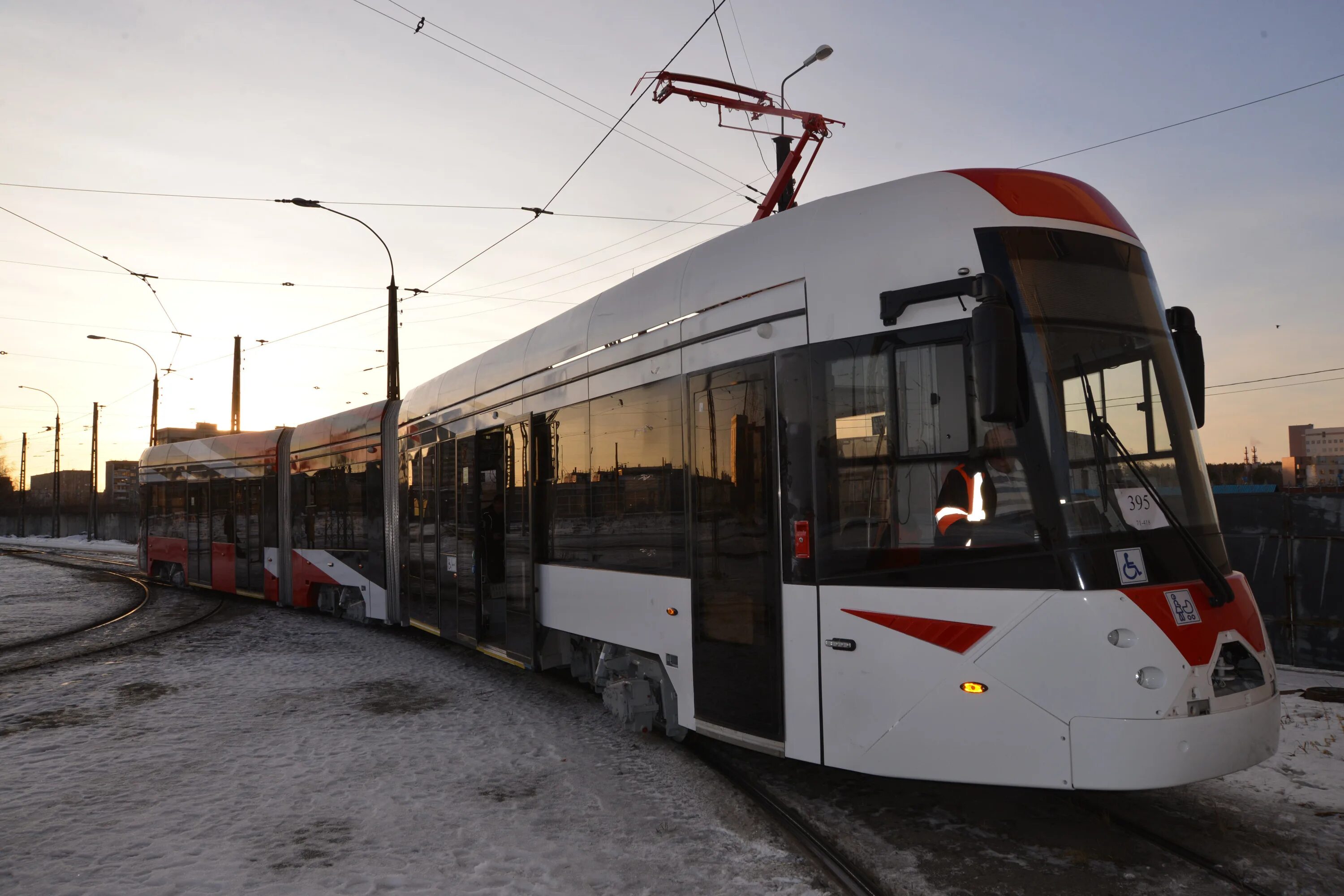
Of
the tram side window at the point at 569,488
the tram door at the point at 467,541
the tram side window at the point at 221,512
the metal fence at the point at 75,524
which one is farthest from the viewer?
the metal fence at the point at 75,524

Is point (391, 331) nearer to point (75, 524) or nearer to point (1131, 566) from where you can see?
point (1131, 566)

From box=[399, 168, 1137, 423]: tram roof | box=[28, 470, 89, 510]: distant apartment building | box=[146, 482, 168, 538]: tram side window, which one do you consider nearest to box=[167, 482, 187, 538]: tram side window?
box=[146, 482, 168, 538]: tram side window

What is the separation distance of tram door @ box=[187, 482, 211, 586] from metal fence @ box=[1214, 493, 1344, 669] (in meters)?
18.0

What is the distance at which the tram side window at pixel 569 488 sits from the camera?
7258mm

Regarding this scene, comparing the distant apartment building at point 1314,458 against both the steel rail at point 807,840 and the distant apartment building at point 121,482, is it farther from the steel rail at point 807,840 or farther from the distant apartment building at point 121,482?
the distant apartment building at point 121,482

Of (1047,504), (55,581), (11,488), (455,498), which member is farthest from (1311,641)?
(11,488)

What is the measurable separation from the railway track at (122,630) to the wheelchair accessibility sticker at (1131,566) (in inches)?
448

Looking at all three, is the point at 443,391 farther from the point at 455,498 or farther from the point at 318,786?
the point at 318,786

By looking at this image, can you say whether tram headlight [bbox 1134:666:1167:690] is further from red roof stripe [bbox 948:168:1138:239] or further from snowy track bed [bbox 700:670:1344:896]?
red roof stripe [bbox 948:168:1138:239]

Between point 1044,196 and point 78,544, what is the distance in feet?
185

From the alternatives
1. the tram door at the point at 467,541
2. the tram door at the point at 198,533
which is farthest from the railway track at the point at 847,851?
the tram door at the point at 198,533

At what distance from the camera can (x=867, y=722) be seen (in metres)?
4.71

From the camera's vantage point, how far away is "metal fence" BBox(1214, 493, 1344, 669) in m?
8.94

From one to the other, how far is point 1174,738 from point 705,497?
2803 millimetres
